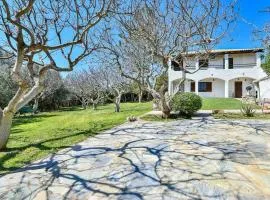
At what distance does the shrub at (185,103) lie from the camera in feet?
52.7

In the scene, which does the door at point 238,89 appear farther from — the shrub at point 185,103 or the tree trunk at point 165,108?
the tree trunk at point 165,108

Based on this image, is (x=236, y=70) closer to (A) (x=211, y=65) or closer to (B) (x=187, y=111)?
(A) (x=211, y=65)

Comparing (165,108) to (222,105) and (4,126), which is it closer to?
(4,126)

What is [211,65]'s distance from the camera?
36.5 metres

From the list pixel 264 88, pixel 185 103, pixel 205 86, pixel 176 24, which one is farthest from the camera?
pixel 205 86

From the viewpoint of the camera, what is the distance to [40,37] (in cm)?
1016

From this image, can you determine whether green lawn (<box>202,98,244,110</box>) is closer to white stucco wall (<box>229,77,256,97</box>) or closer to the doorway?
white stucco wall (<box>229,77,256,97</box>)

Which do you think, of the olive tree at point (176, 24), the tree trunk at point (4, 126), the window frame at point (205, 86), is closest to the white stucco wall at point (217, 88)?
the window frame at point (205, 86)

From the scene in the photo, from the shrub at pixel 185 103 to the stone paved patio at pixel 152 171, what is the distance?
6098 mm

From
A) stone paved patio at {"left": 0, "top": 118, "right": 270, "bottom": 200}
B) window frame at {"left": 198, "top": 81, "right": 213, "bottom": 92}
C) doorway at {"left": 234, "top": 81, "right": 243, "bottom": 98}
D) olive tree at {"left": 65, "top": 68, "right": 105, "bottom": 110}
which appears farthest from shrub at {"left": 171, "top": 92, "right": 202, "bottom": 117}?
window frame at {"left": 198, "top": 81, "right": 213, "bottom": 92}

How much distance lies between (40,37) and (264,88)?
2201cm

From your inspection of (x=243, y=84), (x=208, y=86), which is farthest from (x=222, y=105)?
(x=208, y=86)

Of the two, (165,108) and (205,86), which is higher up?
(205,86)

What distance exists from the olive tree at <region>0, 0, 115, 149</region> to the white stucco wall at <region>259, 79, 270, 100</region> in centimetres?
1853
